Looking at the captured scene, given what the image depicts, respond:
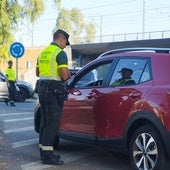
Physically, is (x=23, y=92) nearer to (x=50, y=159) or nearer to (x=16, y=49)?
(x=16, y=49)

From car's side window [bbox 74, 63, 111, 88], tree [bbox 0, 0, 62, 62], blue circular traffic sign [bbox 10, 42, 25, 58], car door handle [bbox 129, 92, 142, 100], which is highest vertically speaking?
tree [bbox 0, 0, 62, 62]

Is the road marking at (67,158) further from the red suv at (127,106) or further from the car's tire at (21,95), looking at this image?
the car's tire at (21,95)

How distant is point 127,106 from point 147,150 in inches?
27.9

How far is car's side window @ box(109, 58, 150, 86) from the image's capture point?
24.5 ft

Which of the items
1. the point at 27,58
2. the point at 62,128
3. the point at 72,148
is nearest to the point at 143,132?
the point at 62,128

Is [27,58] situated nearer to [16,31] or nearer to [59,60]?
[16,31]

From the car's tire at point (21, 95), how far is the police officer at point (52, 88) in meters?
14.7

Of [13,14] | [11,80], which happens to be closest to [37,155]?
[13,14]

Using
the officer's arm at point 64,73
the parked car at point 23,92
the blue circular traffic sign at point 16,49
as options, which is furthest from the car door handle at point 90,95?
the parked car at point 23,92

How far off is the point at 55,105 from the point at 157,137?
5.96 ft

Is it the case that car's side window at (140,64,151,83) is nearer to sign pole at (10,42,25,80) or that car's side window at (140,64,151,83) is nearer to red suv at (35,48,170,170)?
red suv at (35,48,170,170)

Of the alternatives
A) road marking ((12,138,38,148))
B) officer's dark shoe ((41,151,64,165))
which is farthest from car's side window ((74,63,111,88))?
road marking ((12,138,38,148))

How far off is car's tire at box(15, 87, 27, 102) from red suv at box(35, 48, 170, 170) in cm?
1436

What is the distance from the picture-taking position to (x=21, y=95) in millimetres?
23578
